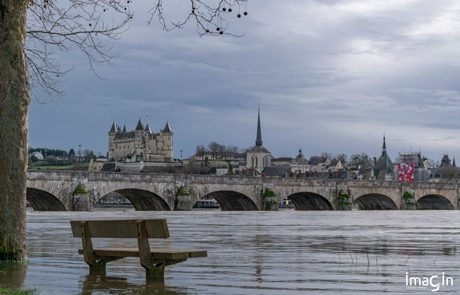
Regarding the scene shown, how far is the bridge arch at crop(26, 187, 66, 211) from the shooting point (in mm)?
58750

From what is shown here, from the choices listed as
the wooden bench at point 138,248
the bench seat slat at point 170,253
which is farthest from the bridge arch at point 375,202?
the bench seat slat at point 170,253

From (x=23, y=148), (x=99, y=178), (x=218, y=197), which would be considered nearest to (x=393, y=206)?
(x=218, y=197)

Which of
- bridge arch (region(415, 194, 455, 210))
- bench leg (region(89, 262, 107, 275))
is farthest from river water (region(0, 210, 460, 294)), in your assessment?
bridge arch (region(415, 194, 455, 210))

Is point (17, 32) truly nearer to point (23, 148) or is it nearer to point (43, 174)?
point (23, 148)

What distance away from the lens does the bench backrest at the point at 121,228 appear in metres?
8.84

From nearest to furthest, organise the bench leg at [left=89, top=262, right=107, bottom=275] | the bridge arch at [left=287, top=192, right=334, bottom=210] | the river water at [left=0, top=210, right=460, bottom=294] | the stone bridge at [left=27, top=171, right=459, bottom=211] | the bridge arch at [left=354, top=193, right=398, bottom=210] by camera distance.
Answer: the river water at [left=0, top=210, right=460, bottom=294], the bench leg at [left=89, top=262, right=107, bottom=275], the stone bridge at [left=27, top=171, right=459, bottom=211], the bridge arch at [left=287, top=192, right=334, bottom=210], the bridge arch at [left=354, top=193, right=398, bottom=210]

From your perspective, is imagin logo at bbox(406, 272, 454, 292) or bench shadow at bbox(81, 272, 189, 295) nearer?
bench shadow at bbox(81, 272, 189, 295)

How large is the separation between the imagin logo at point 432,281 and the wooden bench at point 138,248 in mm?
2324

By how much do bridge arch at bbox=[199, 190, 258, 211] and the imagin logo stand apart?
62.2 meters

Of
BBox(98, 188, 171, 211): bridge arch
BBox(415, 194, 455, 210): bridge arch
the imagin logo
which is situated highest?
the imagin logo

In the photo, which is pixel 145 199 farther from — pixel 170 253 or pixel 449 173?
pixel 449 173

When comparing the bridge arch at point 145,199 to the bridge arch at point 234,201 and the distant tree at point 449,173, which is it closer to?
the bridge arch at point 234,201

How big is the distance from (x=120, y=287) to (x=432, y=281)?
3446 mm

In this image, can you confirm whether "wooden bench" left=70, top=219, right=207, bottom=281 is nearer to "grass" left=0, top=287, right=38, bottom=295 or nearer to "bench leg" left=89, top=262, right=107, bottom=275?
"bench leg" left=89, top=262, right=107, bottom=275
